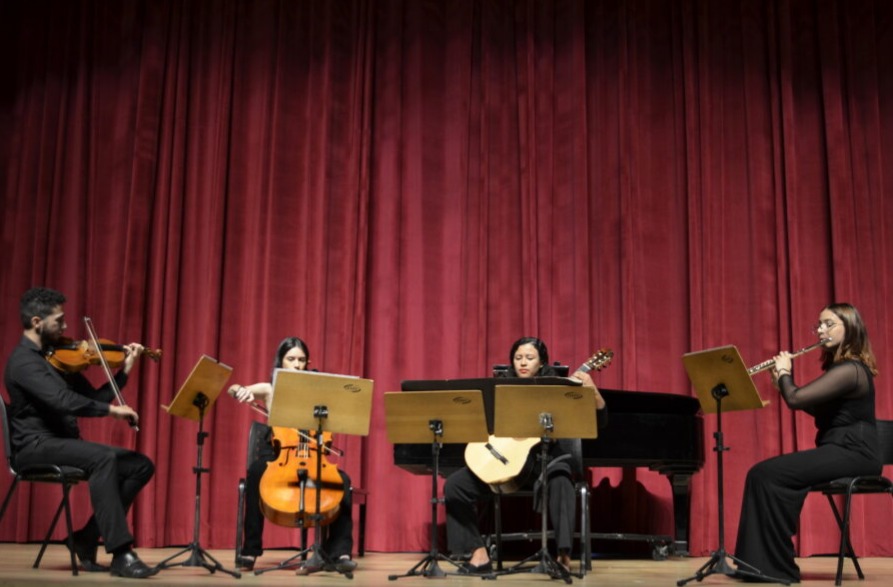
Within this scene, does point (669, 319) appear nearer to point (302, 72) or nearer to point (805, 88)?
point (805, 88)

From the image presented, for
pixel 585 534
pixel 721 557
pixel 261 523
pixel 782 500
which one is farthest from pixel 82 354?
pixel 782 500

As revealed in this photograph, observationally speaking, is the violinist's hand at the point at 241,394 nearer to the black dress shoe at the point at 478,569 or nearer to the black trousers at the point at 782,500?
the black dress shoe at the point at 478,569

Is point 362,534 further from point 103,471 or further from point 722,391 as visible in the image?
point 722,391

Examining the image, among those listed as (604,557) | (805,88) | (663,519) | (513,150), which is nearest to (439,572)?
(604,557)

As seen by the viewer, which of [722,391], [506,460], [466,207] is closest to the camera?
[722,391]

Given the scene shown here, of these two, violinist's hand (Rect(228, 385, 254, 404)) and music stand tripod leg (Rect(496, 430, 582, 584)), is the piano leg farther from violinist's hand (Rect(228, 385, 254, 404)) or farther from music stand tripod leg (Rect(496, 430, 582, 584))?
violinist's hand (Rect(228, 385, 254, 404))

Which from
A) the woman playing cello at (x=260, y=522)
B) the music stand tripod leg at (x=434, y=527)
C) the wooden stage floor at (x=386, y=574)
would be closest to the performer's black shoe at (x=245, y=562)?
the woman playing cello at (x=260, y=522)

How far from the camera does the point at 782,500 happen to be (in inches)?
189

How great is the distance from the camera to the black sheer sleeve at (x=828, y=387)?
15.8 ft

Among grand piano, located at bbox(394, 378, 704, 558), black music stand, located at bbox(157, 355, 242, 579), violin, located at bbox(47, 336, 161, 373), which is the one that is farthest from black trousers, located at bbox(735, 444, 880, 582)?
violin, located at bbox(47, 336, 161, 373)

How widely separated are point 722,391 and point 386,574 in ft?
6.07

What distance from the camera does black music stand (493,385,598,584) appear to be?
15.2 feet

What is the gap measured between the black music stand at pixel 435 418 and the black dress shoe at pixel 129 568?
1.08 meters

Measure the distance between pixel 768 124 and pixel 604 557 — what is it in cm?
314
